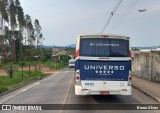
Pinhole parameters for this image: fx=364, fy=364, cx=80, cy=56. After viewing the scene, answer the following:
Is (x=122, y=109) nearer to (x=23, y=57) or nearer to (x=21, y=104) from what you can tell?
(x=21, y=104)

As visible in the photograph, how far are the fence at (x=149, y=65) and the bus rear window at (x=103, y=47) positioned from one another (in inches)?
534

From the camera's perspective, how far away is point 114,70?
57.5ft

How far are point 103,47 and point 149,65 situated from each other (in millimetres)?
17108

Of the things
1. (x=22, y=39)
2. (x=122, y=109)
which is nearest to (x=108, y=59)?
(x=122, y=109)

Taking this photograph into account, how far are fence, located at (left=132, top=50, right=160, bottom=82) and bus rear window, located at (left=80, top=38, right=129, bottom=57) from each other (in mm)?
13563

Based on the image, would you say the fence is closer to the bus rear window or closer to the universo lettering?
the bus rear window

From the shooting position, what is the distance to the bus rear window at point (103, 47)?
17.7m

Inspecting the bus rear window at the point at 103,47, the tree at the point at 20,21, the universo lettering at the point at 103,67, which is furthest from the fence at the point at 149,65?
the tree at the point at 20,21

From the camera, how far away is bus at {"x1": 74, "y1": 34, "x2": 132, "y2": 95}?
17516 millimetres

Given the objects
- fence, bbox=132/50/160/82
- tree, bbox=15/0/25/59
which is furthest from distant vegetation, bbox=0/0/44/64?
fence, bbox=132/50/160/82

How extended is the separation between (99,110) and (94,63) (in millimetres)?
3137

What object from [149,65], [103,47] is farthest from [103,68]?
[149,65]

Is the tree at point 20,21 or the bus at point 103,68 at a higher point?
the tree at point 20,21

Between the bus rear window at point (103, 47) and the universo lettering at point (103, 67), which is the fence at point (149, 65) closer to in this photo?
the bus rear window at point (103, 47)
